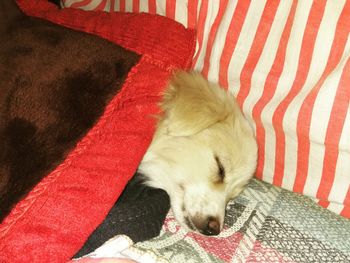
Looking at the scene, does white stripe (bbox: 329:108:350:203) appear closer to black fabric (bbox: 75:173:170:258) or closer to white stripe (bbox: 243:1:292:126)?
white stripe (bbox: 243:1:292:126)

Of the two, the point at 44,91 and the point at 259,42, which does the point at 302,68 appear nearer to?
the point at 259,42

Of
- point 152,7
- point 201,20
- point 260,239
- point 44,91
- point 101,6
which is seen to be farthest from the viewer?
point 101,6

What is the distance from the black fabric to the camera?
1.23 meters

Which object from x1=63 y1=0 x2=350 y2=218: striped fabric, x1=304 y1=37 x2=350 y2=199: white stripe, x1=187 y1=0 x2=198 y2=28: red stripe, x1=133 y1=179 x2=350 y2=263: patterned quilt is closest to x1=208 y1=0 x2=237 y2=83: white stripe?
x1=63 y1=0 x2=350 y2=218: striped fabric

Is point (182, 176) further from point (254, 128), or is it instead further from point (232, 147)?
point (254, 128)

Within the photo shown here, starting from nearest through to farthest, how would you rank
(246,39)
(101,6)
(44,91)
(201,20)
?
(44,91) < (246,39) < (201,20) < (101,6)

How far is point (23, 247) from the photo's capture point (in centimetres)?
106

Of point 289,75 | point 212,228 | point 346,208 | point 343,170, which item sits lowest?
point 212,228

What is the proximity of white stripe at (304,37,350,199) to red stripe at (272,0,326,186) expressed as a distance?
0.08m

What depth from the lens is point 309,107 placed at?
4.45 ft

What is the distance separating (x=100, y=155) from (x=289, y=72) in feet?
1.99

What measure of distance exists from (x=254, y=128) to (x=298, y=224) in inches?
13.7

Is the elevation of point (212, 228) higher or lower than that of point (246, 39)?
lower

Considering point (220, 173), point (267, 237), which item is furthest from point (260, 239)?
point (220, 173)
